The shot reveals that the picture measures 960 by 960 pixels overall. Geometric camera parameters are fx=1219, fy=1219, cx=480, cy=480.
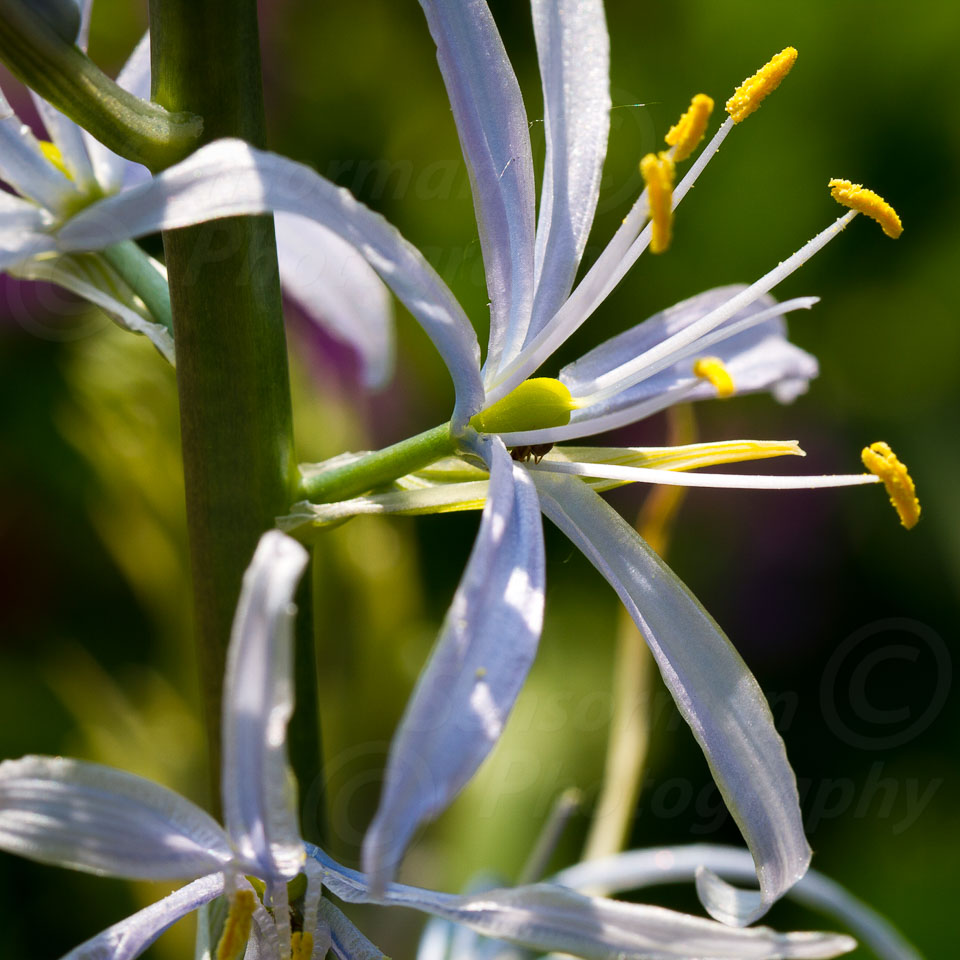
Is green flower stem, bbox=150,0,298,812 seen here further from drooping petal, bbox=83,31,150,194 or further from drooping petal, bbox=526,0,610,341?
drooping petal, bbox=526,0,610,341

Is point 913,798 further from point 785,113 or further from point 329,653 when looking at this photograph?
point 785,113

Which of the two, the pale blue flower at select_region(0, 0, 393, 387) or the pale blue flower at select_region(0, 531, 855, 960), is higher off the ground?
the pale blue flower at select_region(0, 0, 393, 387)

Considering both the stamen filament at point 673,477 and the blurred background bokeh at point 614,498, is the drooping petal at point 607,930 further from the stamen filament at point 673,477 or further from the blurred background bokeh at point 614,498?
the blurred background bokeh at point 614,498

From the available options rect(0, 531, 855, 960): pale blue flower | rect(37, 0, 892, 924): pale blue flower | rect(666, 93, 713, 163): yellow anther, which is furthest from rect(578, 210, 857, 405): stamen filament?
rect(0, 531, 855, 960): pale blue flower

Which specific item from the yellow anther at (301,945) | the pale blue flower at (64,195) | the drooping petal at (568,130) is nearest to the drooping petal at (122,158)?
the pale blue flower at (64,195)

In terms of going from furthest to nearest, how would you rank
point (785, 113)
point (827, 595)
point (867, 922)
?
point (785, 113)
point (827, 595)
point (867, 922)

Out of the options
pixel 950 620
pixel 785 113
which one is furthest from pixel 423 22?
pixel 950 620
